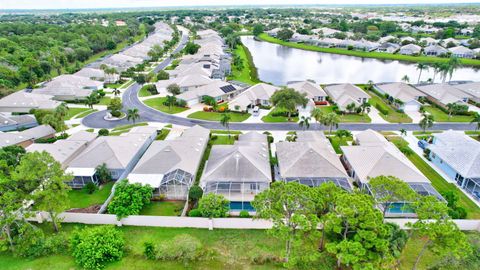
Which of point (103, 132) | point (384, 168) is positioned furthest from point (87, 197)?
point (384, 168)

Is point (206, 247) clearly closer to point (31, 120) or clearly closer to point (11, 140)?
point (11, 140)

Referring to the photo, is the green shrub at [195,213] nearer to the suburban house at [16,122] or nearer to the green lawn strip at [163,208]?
the green lawn strip at [163,208]

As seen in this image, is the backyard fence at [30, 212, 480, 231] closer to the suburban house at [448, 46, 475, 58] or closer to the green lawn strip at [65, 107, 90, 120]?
the green lawn strip at [65, 107, 90, 120]

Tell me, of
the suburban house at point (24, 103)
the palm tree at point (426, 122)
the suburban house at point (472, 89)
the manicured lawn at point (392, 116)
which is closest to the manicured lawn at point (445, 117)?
the manicured lawn at point (392, 116)

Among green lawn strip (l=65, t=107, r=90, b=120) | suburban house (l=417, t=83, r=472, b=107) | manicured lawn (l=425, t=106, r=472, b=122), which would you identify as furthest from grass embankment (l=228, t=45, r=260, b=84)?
manicured lawn (l=425, t=106, r=472, b=122)

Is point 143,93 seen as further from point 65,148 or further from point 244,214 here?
point 244,214

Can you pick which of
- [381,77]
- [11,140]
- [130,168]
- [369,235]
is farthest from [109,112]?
[381,77]
